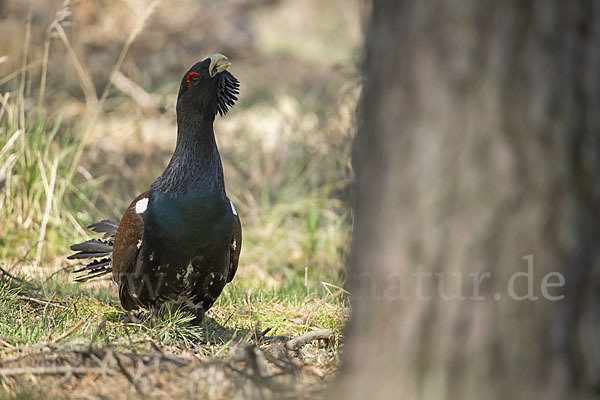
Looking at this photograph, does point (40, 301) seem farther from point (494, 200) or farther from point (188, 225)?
point (494, 200)

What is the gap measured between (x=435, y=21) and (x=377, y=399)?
3.39 feet

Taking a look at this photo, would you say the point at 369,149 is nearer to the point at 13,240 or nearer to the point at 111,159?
the point at 13,240

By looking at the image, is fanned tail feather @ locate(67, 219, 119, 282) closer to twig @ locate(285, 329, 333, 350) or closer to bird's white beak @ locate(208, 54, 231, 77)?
A: bird's white beak @ locate(208, 54, 231, 77)

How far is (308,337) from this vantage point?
3141mm

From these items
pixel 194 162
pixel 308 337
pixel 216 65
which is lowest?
pixel 308 337

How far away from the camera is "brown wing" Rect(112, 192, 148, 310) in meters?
3.45

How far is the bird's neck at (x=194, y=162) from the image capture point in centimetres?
339

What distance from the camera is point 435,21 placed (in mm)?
1691

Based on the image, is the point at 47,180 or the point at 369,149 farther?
the point at 47,180

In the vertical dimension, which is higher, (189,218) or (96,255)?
(189,218)

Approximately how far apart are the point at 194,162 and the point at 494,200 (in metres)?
2.07

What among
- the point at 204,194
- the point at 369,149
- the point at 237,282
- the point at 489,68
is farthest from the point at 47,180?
the point at 489,68

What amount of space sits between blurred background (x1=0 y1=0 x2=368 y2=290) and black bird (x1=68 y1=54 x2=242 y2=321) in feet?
3.12

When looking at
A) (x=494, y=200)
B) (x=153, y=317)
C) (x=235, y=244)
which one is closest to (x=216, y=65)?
(x=235, y=244)
